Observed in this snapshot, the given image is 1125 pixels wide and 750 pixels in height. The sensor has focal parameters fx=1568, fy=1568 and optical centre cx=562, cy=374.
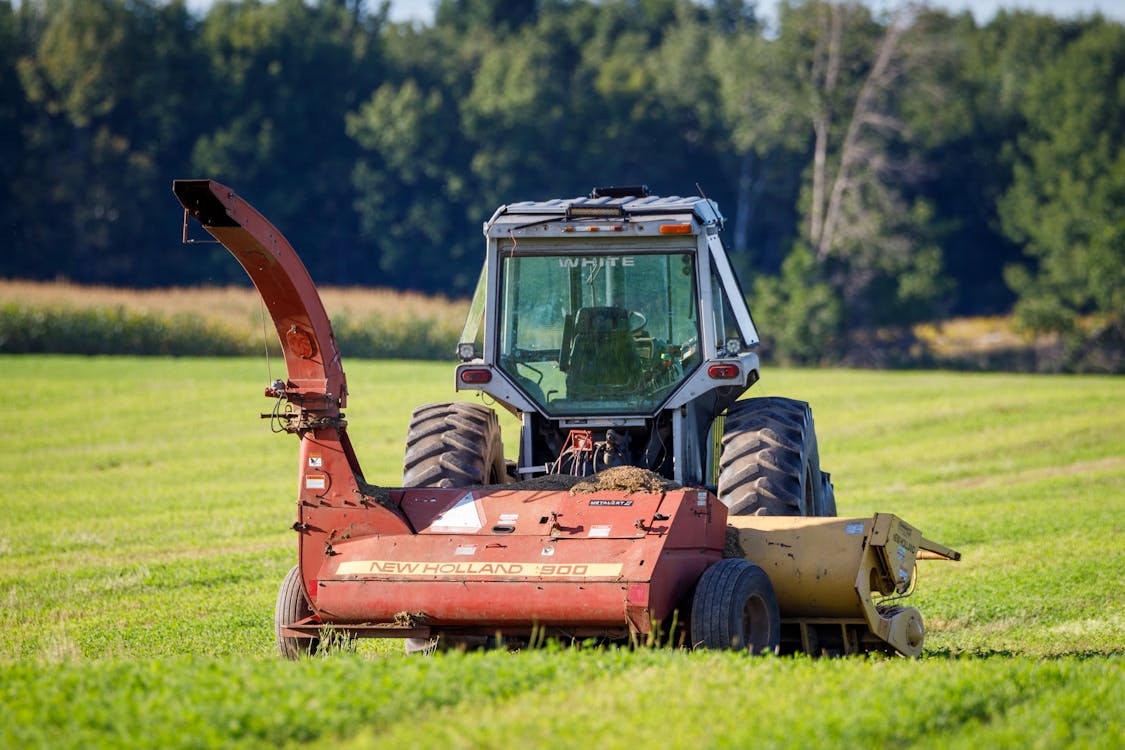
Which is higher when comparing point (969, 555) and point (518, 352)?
point (518, 352)

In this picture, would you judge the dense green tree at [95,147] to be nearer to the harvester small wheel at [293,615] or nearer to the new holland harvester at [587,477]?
the new holland harvester at [587,477]

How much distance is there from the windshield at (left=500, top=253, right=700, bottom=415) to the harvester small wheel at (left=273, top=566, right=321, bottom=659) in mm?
2273

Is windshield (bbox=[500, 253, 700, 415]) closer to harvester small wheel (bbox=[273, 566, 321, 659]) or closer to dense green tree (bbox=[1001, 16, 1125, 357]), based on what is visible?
harvester small wheel (bbox=[273, 566, 321, 659])

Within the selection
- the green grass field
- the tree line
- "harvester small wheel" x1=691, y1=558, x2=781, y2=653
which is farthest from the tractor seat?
the tree line

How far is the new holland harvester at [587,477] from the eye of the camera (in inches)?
347

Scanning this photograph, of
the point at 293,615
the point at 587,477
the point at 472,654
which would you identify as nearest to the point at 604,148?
the point at 587,477

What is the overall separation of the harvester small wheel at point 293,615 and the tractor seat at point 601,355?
243 centimetres

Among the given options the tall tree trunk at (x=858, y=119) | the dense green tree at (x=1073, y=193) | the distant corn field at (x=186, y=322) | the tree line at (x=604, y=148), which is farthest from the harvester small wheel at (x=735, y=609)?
the tall tree trunk at (x=858, y=119)

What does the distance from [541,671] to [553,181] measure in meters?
58.7

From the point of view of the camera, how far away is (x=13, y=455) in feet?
85.3

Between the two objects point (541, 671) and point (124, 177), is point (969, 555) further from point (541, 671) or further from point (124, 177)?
point (124, 177)

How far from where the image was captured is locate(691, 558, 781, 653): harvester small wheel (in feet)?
28.4

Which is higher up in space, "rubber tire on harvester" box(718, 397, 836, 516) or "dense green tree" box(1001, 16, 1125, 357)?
"dense green tree" box(1001, 16, 1125, 357)

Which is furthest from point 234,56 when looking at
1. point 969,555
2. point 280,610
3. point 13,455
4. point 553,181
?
point 280,610
